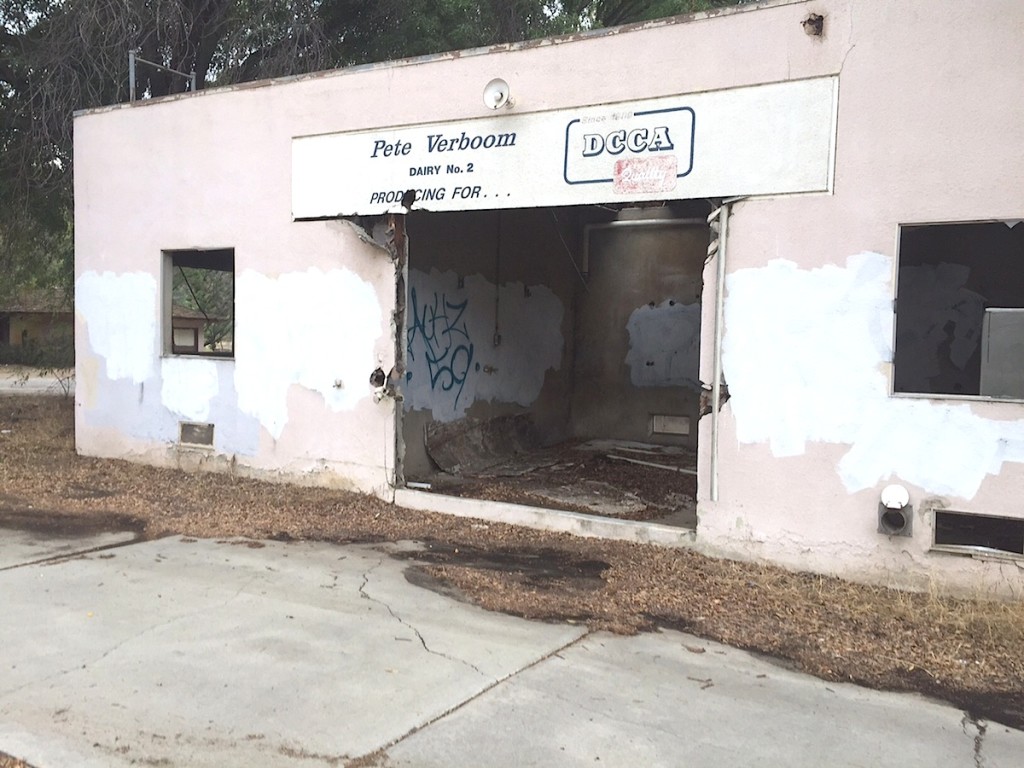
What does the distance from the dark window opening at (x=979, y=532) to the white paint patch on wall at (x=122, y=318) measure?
301 inches

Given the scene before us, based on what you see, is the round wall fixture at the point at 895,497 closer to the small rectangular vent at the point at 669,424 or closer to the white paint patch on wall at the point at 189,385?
the small rectangular vent at the point at 669,424

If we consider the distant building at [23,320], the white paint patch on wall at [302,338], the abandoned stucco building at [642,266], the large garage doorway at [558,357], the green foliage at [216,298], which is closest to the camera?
the abandoned stucco building at [642,266]

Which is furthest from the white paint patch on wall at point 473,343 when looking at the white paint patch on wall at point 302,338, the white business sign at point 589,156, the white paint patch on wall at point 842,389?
the white paint patch on wall at point 842,389

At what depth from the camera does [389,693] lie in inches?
154

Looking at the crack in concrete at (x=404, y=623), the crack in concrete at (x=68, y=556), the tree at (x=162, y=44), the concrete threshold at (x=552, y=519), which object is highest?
the tree at (x=162, y=44)

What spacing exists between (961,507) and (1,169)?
1304 centimetres

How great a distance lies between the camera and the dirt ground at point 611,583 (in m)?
4.47

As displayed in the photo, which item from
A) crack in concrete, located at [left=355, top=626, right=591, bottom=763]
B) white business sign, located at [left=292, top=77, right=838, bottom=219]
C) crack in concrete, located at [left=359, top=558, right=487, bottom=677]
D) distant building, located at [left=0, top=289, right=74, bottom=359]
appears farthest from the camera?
distant building, located at [left=0, top=289, right=74, bottom=359]

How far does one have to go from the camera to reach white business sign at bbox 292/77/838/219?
19.5 feet

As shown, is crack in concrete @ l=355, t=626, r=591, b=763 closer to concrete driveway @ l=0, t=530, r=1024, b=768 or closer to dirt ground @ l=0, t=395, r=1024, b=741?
concrete driveway @ l=0, t=530, r=1024, b=768

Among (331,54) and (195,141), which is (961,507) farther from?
(331,54)

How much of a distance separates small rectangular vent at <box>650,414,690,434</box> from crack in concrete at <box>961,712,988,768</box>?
24.0ft

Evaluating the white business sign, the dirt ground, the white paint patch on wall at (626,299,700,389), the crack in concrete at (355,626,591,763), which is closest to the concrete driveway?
the crack in concrete at (355,626,591,763)

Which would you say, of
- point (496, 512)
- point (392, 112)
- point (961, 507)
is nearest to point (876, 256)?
point (961, 507)
